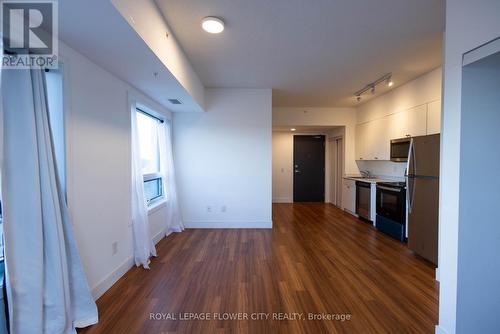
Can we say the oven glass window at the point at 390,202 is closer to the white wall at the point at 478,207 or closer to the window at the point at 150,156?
the white wall at the point at 478,207

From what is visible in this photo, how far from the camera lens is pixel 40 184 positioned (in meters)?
1.51

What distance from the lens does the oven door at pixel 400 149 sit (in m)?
3.67

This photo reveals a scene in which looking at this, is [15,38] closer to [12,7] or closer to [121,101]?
[12,7]

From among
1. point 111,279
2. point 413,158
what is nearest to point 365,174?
point 413,158

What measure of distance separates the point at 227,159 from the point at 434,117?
3311 mm

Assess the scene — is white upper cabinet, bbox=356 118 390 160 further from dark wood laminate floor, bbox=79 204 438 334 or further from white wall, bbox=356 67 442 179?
dark wood laminate floor, bbox=79 204 438 334

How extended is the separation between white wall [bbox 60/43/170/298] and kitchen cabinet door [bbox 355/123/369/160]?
4689mm

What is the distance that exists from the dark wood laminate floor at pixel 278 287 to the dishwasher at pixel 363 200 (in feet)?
3.04

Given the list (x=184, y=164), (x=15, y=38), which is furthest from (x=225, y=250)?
(x=15, y=38)

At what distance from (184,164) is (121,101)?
6.16 ft

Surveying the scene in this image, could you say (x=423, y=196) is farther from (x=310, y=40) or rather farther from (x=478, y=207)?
(x=310, y=40)

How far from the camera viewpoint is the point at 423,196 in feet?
9.56

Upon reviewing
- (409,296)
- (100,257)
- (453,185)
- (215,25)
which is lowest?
(409,296)

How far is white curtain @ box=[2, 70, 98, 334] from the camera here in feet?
4.62
